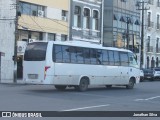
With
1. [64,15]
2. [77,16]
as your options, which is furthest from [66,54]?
[77,16]

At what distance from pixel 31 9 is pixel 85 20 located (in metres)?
9.32

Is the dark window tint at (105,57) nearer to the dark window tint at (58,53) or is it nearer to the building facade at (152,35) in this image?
the dark window tint at (58,53)

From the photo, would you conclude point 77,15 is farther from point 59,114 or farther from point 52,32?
point 59,114

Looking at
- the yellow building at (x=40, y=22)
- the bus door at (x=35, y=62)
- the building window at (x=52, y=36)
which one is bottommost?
the bus door at (x=35, y=62)

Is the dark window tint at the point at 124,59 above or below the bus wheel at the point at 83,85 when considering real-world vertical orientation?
above

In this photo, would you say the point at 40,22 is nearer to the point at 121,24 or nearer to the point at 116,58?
the point at 116,58

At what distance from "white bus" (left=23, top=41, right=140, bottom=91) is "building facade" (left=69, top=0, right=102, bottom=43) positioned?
58.0ft

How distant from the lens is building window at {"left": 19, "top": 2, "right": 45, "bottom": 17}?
4236 centimetres

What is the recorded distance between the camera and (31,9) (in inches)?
1713

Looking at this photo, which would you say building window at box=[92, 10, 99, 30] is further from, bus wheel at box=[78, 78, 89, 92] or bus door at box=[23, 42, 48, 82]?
bus door at box=[23, 42, 48, 82]

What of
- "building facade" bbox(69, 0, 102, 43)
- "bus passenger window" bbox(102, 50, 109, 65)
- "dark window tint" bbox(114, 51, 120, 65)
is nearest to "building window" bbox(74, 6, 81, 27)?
"building facade" bbox(69, 0, 102, 43)

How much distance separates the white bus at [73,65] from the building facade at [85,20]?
1768cm

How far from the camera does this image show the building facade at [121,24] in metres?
A: 56.2

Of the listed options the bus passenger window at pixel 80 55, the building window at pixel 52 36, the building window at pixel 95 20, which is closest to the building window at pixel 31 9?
the building window at pixel 52 36
